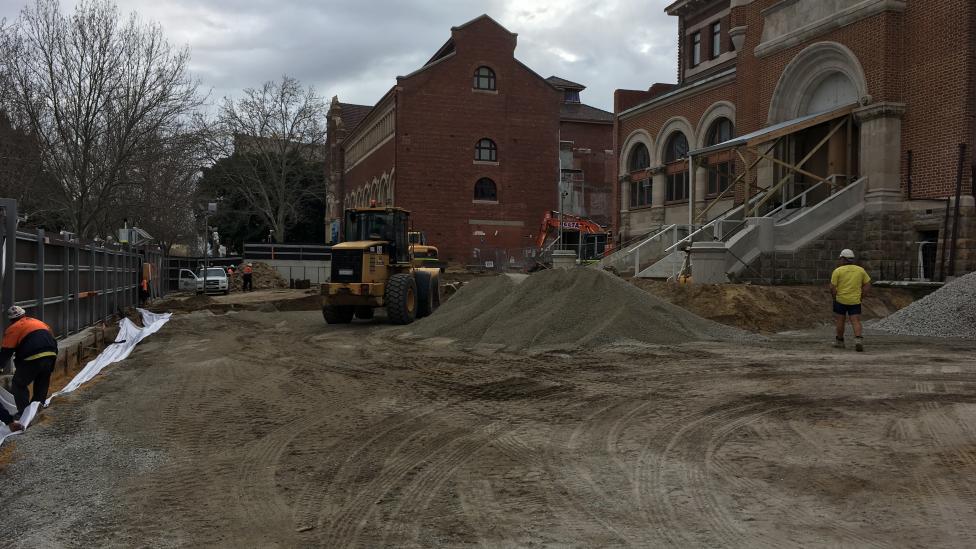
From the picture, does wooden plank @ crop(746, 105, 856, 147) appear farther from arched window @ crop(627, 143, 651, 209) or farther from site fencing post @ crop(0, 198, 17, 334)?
site fencing post @ crop(0, 198, 17, 334)

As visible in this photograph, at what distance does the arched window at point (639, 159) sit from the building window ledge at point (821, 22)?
31.8ft

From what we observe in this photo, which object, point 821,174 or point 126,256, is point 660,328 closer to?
point 821,174

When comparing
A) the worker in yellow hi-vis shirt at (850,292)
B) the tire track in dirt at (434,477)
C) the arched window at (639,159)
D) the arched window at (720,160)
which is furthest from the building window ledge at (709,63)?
the tire track in dirt at (434,477)

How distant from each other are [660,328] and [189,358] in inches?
351

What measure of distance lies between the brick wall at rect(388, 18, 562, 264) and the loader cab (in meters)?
29.8

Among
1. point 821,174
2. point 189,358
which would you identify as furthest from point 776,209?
point 189,358

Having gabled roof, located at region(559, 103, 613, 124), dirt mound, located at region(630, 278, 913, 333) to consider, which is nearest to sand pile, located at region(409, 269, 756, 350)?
dirt mound, located at region(630, 278, 913, 333)

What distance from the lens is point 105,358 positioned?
13.9 meters

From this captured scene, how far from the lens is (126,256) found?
2525 cm

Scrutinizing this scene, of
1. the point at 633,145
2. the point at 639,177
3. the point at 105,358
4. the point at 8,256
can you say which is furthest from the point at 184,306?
the point at 633,145

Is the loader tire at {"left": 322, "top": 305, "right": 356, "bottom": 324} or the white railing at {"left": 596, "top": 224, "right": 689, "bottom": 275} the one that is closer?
the loader tire at {"left": 322, "top": 305, "right": 356, "bottom": 324}

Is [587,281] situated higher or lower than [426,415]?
higher

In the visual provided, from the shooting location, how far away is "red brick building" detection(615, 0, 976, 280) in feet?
65.2

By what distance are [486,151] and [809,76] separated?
29452mm
